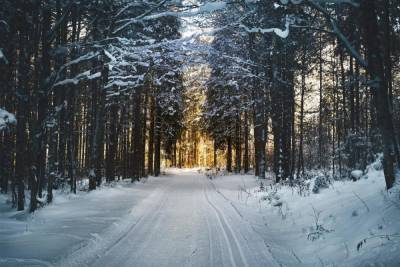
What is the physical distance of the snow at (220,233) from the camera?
22.3 feet

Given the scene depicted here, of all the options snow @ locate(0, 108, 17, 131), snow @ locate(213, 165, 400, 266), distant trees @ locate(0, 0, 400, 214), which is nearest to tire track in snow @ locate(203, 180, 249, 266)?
snow @ locate(213, 165, 400, 266)

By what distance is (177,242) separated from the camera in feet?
27.6

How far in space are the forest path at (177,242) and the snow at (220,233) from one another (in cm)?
2

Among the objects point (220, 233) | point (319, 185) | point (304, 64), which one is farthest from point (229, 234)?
point (304, 64)

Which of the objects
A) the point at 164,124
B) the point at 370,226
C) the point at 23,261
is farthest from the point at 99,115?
the point at 164,124

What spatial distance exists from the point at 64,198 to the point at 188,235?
8368 millimetres

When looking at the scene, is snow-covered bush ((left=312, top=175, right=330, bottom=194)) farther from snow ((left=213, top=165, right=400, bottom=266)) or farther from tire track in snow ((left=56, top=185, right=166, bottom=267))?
tire track in snow ((left=56, top=185, right=166, bottom=267))

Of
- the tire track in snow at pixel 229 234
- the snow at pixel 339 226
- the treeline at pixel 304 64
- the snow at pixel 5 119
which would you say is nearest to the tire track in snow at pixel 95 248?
the tire track in snow at pixel 229 234

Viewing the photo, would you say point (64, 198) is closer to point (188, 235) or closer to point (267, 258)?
point (188, 235)

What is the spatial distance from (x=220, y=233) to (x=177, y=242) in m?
1.34

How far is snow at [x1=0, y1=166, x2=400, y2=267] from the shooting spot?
6.79 meters

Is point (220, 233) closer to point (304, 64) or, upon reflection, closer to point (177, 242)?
point (177, 242)

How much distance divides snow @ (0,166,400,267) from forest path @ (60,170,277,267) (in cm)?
2

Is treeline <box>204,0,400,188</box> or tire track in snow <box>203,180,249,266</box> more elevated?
treeline <box>204,0,400,188</box>
